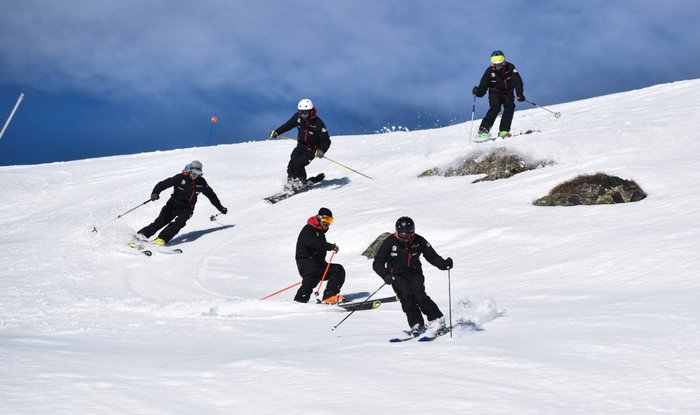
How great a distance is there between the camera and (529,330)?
636 cm

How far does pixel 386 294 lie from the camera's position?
1023cm

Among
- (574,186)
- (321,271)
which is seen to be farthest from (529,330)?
(574,186)

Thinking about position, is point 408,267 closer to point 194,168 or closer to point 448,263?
point 448,263

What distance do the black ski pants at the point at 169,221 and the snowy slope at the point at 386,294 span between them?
503 mm

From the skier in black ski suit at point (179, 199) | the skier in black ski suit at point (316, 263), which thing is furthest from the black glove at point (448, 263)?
the skier in black ski suit at point (179, 199)

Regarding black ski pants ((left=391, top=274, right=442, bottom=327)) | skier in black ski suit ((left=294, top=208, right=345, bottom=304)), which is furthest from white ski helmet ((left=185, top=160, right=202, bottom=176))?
black ski pants ((left=391, top=274, right=442, bottom=327))

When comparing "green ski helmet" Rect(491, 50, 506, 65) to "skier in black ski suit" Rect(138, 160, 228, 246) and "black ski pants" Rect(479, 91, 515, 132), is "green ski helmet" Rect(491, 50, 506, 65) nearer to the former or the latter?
"black ski pants" Rect(479, 91, 515, 132)

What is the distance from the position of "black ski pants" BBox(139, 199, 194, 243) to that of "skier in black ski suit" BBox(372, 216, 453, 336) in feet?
28.1

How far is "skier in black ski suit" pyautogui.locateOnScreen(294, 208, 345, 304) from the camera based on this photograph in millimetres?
10117

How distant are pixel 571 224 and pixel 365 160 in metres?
11.9

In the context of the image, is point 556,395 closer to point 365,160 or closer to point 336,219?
point 336,219

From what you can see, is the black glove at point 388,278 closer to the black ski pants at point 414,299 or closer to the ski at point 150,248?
the black ski pants at point 414,299

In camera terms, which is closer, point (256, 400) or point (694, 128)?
point (256, 400)

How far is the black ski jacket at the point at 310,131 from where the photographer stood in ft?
60.1
